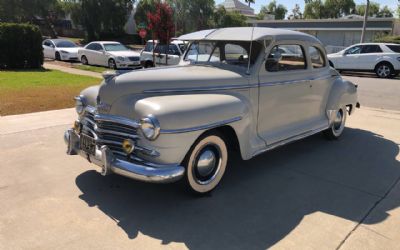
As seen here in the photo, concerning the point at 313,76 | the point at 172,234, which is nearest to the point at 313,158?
the point at 313,76

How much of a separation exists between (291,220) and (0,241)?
272 cm

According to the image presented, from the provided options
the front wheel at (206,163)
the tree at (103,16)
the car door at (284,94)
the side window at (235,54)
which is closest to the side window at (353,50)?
the car door at (284,94)

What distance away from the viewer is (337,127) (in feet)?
22.3

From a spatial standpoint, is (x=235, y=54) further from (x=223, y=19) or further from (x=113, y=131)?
(x=223, y=19)

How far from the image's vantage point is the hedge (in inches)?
622

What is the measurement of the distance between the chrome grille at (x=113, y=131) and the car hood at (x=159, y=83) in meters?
0.17

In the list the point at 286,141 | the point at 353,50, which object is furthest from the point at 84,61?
the point at 286,141

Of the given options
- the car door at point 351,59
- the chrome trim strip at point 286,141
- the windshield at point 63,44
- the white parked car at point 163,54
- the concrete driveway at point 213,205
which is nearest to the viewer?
the concrete driveway at point 213,205

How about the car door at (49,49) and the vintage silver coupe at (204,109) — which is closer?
the vintage silver coupe at (204,109)

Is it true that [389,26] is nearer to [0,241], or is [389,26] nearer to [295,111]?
[295,111]

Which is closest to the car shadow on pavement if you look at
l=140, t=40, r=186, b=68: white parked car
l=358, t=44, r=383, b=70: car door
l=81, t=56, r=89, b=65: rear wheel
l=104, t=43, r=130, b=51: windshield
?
l=140, t=40, r=186, b=68: white parked car

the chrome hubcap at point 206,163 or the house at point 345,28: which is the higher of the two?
the house at point 345,28

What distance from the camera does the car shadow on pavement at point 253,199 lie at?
141 inches

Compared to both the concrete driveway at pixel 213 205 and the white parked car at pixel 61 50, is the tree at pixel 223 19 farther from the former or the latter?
the concrete driveway at pixel 213 205
